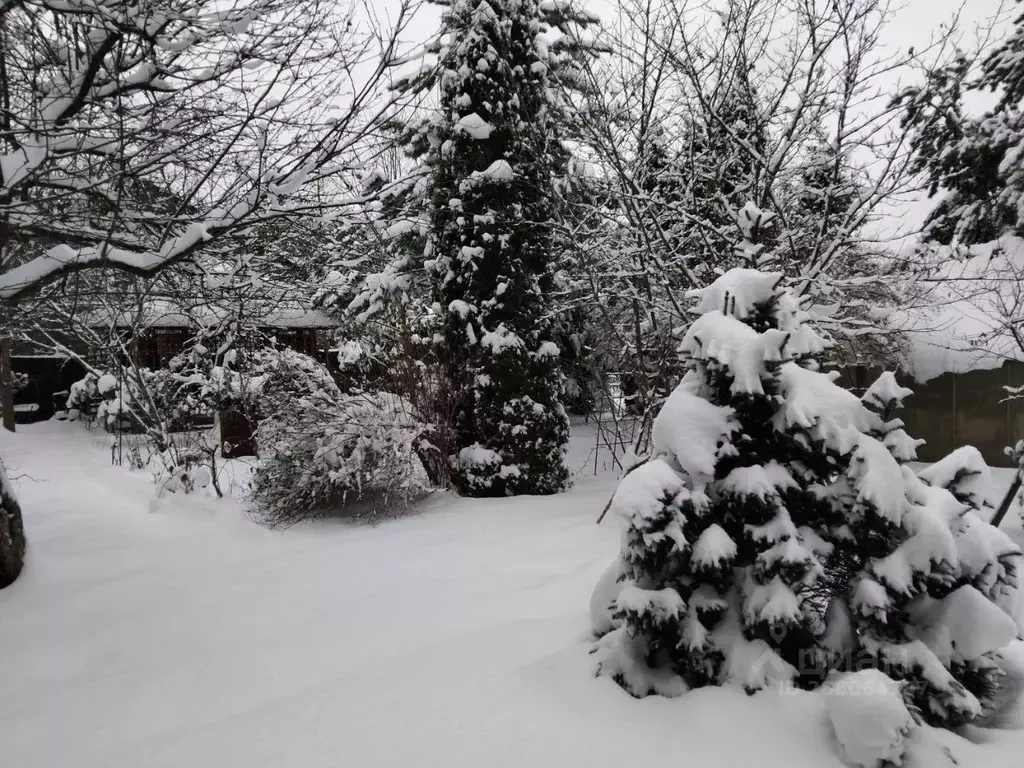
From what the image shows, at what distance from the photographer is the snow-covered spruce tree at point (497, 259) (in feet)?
25.8

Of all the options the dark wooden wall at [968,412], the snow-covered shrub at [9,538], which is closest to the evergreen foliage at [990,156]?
the dark wooden wall at [968,412]

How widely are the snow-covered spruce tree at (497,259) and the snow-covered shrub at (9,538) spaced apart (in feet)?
14.9

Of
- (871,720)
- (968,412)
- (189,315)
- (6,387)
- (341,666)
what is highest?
(189,315)

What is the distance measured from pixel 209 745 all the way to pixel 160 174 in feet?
14.7

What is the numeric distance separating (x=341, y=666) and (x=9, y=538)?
8.74 feet

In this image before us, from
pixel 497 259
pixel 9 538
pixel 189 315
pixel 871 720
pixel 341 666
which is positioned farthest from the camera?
pixel 497 259

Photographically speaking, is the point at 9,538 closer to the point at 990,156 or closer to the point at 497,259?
the point at 497,259

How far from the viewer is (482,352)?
26.2ft

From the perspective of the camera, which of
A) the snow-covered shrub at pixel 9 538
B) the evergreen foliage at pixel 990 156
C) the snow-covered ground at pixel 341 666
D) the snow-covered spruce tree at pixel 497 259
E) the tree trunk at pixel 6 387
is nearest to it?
the snow-covered ground at pixel 341 666

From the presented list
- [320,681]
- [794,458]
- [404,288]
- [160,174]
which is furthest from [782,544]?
[404,288]

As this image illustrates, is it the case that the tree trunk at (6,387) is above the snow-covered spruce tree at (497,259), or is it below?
below

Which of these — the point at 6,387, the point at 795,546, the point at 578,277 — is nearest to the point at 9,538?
the point at 795,546

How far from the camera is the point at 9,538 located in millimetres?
3951

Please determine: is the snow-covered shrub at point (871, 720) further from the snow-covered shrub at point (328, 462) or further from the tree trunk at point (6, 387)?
the tree trunk at point (6, 387)
